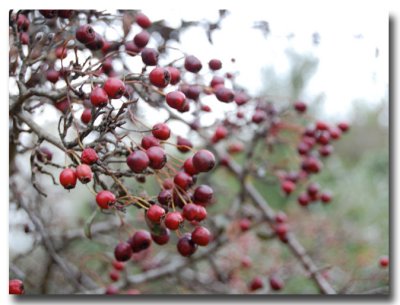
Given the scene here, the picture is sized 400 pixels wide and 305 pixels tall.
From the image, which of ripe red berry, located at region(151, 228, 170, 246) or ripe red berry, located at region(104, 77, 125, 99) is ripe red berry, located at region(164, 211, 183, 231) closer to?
ripe red berry, located at region(151, 228, 170, 246)

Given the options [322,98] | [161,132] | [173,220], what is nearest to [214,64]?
[161,132]

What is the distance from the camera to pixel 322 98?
8.85ft

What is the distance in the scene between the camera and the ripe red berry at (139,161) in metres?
0.88

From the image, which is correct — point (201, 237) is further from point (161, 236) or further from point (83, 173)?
point (83, 173)

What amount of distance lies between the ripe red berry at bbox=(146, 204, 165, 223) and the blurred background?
0.62m

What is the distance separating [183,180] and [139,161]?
12cm

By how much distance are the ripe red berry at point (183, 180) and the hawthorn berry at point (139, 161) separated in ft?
0.33

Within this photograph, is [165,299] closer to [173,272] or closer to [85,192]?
[173,272]

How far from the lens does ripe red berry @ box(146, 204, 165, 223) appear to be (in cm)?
92

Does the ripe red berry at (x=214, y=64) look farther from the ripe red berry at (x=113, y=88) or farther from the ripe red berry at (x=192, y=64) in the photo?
the ripe red berry at (x=113, y=88)

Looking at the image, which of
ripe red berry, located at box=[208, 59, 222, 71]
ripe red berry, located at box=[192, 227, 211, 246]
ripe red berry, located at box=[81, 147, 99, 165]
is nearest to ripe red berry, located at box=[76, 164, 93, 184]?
ripe red berry, located at box=[81, 147, 99, 165]

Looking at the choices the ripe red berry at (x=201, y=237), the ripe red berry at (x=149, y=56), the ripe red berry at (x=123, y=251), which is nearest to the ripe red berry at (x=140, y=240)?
the ripe red berry at (x=123, y=251)

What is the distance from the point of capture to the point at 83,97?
1.01 metres

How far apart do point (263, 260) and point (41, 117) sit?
1.80m
